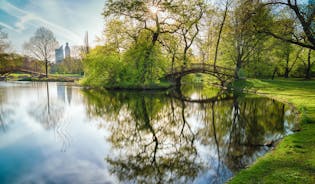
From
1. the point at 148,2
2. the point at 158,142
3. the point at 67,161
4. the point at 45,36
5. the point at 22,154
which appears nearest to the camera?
the point at 67,161

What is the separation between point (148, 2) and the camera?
1300 inches

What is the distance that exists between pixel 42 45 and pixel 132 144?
58.9 meters

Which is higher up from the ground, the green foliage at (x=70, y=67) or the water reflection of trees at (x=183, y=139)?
the green foliage at (x=70, y=67)

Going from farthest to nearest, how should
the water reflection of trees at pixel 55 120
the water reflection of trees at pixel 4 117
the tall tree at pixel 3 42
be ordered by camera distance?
the tall tree at pixel 3 42, the water reflection of trees at pixel 4 117, the water reflection of trees at pixel 55 120

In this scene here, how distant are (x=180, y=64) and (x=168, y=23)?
731 centimetres

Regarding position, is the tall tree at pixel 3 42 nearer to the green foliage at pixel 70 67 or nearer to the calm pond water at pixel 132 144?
the green foliage at pixel 70 67

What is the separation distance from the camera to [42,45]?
58281 millimetres

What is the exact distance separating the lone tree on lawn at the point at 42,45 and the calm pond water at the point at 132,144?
47.0m

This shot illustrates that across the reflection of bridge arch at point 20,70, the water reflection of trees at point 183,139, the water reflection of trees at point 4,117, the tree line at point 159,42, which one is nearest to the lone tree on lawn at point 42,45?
the reflection of bridge arch at point 20,70

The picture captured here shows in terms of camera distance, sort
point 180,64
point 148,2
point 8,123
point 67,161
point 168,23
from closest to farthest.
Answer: point 67,161
point 8,123
point 148,2
point 168,23
point 180,64

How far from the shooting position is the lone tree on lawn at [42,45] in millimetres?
57625

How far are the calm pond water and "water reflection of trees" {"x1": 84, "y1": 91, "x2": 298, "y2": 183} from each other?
0.10 ft

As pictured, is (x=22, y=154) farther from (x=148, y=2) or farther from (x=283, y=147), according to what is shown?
(x=148, y=2)

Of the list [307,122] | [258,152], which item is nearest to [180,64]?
[307,122]
